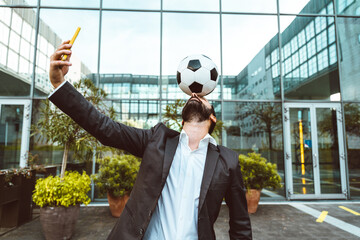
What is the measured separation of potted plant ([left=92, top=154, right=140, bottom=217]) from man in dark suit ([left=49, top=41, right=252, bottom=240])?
3.94 m

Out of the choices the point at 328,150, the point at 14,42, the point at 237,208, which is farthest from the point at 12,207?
the point at 328,150

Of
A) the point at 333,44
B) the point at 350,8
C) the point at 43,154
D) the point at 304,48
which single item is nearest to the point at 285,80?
the point at 304,48

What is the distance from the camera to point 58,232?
12.8 feet

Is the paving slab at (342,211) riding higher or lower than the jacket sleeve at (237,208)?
lower

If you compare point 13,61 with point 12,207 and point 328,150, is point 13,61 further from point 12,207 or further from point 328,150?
point 328,150

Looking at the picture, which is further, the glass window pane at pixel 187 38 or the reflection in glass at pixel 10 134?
the glass window pane at pixel 187 38

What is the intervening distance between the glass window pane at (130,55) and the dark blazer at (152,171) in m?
6.19

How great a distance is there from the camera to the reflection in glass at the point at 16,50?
284 inches

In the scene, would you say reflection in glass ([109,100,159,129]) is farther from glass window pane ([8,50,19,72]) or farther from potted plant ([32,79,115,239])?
glass window pane ([8,50,19,72])

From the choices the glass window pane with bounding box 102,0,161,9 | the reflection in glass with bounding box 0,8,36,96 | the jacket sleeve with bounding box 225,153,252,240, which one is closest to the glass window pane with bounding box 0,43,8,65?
the reflection in glass with bounding box 0,8,36,96

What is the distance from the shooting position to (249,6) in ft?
26.7

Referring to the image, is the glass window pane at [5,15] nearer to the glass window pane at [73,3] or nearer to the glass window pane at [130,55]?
the glass window pane at [73,3]

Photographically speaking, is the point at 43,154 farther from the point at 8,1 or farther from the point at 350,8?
the point at 350,8

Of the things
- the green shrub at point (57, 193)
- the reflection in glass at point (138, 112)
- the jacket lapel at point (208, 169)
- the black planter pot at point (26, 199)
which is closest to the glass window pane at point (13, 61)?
the reflection in glass at point (138, 112)
